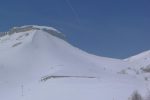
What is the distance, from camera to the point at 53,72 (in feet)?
269

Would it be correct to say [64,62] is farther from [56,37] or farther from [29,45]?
[56,37]

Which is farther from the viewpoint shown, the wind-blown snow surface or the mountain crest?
the mountain crest

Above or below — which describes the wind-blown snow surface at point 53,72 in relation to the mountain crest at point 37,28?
below

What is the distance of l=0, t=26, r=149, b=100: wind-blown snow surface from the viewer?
2135 inches

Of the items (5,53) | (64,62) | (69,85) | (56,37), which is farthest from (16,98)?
(56,37)

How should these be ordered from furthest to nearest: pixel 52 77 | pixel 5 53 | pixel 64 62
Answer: pixel 5 53 → pixel 64 62 → pixel 52 77

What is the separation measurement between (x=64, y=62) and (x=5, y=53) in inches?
767

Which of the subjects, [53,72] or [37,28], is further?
[37,28]

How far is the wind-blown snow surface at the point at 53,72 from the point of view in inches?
2135

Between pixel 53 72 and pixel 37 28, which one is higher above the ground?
pixel 37 28

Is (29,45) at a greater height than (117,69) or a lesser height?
greater

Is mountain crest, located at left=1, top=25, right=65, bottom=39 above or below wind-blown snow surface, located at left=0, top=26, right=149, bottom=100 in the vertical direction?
above

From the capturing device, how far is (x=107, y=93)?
50.3 meters

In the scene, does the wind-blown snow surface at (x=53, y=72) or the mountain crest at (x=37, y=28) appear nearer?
the wind-blown snow surface at (x=53, y=72)
